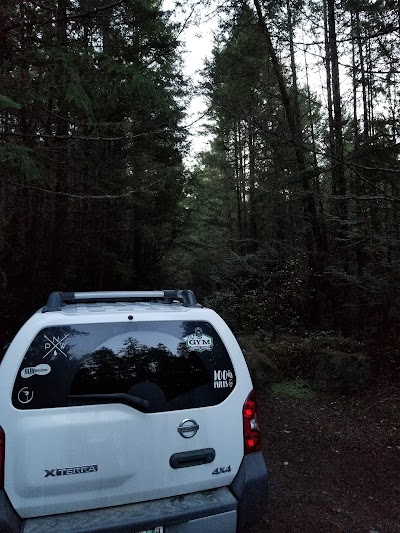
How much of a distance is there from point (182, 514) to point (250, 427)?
29.8 inches

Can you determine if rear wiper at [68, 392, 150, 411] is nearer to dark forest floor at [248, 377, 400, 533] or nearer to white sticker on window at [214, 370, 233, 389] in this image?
white sticker on window at [214, 370, 233, 389]

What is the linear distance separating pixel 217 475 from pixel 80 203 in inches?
568

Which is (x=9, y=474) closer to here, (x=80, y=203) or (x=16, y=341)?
(x=16, y=341)

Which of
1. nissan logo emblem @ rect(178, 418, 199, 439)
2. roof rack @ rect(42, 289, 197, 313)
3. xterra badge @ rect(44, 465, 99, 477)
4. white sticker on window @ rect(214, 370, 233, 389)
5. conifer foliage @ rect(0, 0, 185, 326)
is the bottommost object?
A: xterra badge @ rect(44, 465, 99, 477)

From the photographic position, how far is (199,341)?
9.83 ft

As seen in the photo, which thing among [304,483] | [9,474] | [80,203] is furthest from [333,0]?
[9,474]

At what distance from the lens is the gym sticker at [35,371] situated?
2.54 metres

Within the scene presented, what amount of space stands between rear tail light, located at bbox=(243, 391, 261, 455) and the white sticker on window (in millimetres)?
199

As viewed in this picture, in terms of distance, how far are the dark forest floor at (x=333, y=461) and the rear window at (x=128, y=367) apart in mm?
1799

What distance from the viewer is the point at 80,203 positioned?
15.9 m

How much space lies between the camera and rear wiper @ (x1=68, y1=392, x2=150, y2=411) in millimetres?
2594

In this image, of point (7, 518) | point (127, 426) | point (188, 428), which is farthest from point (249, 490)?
point (7, 518)

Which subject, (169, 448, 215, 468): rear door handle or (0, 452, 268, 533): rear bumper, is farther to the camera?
(169, 448, 215, 468): rear door handle

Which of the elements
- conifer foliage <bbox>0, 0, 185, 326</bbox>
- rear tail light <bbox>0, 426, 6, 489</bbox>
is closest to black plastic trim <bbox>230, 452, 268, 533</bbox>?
rear tail light <bbox>0, 426, 6, 489</bbox>
